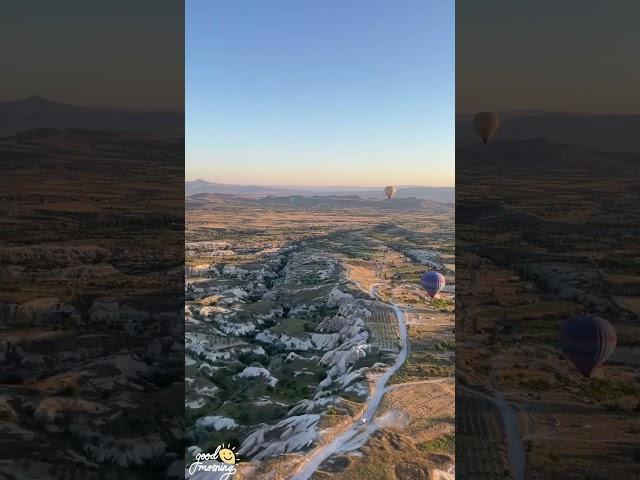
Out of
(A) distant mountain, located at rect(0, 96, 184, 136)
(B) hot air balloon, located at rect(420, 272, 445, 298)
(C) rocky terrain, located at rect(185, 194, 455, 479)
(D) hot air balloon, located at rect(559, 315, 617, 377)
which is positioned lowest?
(C) rocky terrain, located at rect(185, 194, 455, 479)

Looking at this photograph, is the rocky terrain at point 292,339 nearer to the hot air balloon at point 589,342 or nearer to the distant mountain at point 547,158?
the hot air balloon at point 589,342

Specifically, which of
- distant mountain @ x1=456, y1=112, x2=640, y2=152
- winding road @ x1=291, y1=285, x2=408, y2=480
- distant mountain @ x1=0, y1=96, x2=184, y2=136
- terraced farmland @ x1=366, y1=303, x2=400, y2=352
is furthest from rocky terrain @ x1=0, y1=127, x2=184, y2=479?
terraced farmland @ x1=366, y1=303, x2=400, y2=352

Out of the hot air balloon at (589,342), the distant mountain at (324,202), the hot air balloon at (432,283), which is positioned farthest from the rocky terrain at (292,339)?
the distant mountain at (324,202)

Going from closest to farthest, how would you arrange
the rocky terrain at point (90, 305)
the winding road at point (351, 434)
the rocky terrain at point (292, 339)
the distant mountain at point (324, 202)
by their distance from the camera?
1. the rocky terrain at point (90, 305)
2. the winding road at point (351, 434)
3. the rocky terrain at point (292, 339)
4. the distant mountain at point (324, 202)

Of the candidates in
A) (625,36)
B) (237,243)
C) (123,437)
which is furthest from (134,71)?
(237,243)

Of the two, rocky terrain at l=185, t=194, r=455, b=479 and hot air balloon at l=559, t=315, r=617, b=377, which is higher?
hot air balloon at l=559, t=315, r=617, b=377

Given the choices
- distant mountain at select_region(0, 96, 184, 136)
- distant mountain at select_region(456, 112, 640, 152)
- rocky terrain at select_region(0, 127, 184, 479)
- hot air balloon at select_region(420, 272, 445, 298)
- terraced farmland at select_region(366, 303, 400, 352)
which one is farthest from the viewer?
hot air balloon at select_region(420, 272, 445, 298)

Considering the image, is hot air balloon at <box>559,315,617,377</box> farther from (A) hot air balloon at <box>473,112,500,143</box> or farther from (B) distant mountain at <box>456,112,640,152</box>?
(A) hot air balloon at <box>473,112,500,143</box>
